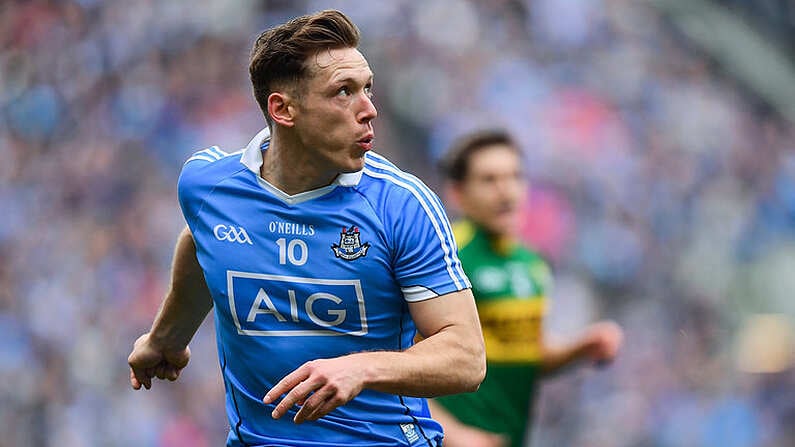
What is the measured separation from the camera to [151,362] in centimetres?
411

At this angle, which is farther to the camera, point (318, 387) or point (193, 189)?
point (193, 189)

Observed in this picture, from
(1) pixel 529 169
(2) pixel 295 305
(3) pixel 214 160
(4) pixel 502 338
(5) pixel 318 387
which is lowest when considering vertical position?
(4) pixel 502 338

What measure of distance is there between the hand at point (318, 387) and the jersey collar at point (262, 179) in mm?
728

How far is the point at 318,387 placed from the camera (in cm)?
310

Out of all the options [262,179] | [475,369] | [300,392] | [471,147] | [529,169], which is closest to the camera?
[300,392]

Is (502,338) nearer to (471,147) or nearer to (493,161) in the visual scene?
(493,161)

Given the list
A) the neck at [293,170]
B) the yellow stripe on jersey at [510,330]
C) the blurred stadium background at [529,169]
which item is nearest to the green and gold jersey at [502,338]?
the yellow stripe on jersey at [510,330]

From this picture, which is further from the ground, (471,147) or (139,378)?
(471,147)

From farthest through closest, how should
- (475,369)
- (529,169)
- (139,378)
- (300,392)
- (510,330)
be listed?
(529,169), (510,330), (139,378), (475,369), (300,392)

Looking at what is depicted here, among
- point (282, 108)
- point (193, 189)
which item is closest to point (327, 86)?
point (282, 108)

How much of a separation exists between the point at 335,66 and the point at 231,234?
1.99ft

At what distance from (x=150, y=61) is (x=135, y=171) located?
105cm

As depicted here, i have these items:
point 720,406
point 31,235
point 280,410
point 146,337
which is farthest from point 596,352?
point 31,235

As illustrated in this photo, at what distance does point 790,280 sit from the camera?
11719 mm
